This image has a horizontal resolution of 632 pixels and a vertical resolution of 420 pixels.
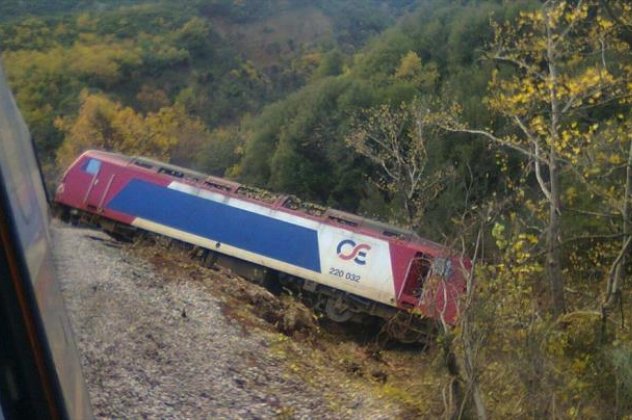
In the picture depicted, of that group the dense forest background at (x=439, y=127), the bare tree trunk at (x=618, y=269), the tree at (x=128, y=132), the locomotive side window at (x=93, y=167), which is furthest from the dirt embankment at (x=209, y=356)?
the tree at (x=128, y=132)

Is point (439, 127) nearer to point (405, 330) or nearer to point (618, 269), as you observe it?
point (405, 330)

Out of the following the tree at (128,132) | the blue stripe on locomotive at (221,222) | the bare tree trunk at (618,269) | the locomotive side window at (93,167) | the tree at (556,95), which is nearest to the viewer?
the bare tree trunk at (618,269)

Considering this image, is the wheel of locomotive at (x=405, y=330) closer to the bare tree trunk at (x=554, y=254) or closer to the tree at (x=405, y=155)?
the bare tree trunk at (x=554, y=254)

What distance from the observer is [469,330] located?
22.4 ft

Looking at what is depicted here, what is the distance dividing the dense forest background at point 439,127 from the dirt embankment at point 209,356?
3.77ft

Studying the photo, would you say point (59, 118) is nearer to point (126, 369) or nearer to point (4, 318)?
point (126, 369)

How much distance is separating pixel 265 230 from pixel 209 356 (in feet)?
25.6

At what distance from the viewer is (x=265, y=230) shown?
54.9 ft

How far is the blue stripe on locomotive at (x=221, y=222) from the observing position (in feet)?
54.0

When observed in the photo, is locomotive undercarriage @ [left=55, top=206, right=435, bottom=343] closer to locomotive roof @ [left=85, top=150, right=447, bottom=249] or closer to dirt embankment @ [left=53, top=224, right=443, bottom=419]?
locomotive roof @ [left=85, top=150, right=447, bottom=249]

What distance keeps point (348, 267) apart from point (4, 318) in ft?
46.9

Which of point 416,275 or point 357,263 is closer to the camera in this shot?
point 416,275

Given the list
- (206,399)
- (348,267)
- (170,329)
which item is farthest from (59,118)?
(206,399)

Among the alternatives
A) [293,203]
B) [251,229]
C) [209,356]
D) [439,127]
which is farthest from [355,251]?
[209,356]
